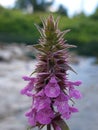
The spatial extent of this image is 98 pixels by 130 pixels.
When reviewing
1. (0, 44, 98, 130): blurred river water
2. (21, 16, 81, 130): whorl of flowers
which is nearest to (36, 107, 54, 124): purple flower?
(21, 16, 81, 130): whorl of flowers

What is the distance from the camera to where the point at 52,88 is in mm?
1669

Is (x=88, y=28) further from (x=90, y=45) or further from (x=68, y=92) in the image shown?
(x=68, y=92)

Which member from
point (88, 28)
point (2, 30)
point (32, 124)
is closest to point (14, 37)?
point (2, 30)

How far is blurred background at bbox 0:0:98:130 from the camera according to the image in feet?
30.0

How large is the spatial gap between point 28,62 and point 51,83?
23.0 metres

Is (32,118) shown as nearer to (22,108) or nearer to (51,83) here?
(51,83)

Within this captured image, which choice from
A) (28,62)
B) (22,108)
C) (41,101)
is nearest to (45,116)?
(41,101)

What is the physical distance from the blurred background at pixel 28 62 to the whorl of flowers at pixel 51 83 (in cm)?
8

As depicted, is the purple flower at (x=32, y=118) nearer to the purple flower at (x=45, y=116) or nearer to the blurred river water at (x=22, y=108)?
the purple flower at (x=45, y=116)

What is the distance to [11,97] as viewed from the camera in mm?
11211

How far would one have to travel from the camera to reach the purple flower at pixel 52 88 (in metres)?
1.65

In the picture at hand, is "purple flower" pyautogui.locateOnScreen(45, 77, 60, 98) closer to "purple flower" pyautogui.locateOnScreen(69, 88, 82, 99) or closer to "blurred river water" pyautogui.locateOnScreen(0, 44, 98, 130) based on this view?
"purple flower" pyautogui.locateOnScreen(69, 88, 82, 99)

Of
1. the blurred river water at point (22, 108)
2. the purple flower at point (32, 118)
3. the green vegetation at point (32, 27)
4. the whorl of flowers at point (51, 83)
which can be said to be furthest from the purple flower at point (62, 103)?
the green vegetation at point (32, 27)

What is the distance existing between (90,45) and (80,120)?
2529 centimetres
